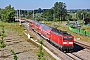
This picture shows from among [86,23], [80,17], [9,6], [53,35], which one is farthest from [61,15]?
[53,35]

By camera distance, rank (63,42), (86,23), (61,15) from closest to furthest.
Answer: (63,42) → (86,23) → (61,15)

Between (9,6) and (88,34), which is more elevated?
(9,6)

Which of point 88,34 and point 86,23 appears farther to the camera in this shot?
point 86,23

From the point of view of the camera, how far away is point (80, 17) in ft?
545

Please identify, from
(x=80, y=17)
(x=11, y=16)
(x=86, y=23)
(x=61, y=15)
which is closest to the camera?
(x=86, y=23)

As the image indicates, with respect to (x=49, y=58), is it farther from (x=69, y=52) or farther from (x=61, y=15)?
(x=61, y=15)

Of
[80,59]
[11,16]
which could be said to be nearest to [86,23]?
[11,16]

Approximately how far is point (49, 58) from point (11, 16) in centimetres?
9318

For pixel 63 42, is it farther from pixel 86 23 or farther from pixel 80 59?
pixel 86 23

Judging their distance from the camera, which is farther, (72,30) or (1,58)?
(72,30)

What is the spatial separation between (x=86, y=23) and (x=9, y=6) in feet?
177

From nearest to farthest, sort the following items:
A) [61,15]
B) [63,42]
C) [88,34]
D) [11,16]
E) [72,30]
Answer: [63,42] < [88,34] < [72,30] < [11,16] < [61,15]

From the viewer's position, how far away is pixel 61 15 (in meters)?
150

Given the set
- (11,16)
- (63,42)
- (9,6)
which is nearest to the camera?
(63,42)
